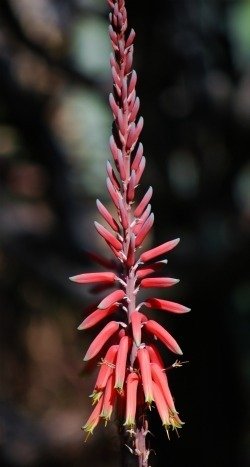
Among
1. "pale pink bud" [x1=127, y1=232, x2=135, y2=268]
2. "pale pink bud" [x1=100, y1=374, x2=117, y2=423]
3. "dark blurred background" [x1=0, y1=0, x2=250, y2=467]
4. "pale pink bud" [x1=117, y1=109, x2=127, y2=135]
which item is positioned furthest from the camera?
"dark blurred background" [x1=0, y1=0, x2=250, y2=467]

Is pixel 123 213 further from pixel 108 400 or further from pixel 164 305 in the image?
pixel 108 400

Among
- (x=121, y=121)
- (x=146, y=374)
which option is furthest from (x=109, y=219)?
(x=146, y=374)

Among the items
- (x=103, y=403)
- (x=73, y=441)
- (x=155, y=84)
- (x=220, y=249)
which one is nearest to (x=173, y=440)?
(x=73, y=441)

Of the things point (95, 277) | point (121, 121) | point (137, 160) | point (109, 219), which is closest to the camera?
point (121, 121)

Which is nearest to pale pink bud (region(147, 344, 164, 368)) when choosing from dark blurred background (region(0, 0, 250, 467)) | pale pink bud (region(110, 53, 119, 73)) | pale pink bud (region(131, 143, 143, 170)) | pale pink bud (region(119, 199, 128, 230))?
pale pink bud (region(119, 199, 128, 230))

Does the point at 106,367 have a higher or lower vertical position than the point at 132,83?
lower

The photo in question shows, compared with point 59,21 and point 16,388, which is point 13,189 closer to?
point 59,21

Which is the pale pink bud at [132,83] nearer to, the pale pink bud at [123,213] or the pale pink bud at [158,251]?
the pale pink bud at [123,213]

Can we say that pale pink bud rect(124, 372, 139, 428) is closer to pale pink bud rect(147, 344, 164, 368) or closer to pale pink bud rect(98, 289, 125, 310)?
pale pink bud rect(147, 344, 164, 368)
